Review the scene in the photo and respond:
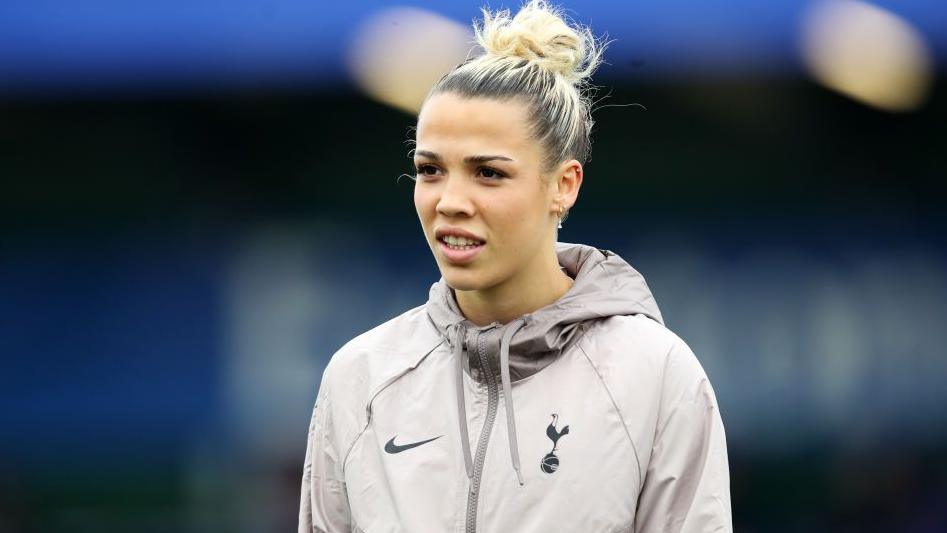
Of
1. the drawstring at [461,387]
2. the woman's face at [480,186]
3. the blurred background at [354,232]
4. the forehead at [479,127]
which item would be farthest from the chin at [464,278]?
the blurred background at [354,232]

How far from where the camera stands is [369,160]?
24.0 feet

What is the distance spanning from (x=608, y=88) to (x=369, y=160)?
4.65ft

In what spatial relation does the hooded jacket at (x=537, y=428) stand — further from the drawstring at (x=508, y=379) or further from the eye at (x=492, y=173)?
the eye at (x=492, y=173)

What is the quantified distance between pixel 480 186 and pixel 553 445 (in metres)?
0.45

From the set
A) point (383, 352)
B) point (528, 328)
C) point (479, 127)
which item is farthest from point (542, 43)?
point (383, 352)

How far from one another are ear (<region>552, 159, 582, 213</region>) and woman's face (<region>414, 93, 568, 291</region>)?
0.16 feet

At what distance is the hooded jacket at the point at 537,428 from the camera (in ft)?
7.56

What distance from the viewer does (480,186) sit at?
2.36m

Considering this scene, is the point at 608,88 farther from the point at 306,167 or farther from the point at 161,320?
the point at 161,320

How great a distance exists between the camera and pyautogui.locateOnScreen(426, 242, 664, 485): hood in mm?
2391

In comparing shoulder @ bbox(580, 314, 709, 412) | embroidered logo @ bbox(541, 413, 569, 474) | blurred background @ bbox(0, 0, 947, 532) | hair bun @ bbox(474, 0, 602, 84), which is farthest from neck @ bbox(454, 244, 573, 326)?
blurred background @ bbox(0, 0, 947, 532)

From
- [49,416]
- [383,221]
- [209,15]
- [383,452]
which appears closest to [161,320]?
[49,416]

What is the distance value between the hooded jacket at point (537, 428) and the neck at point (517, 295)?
0.04 metres

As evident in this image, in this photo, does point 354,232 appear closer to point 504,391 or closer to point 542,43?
point 542,43
